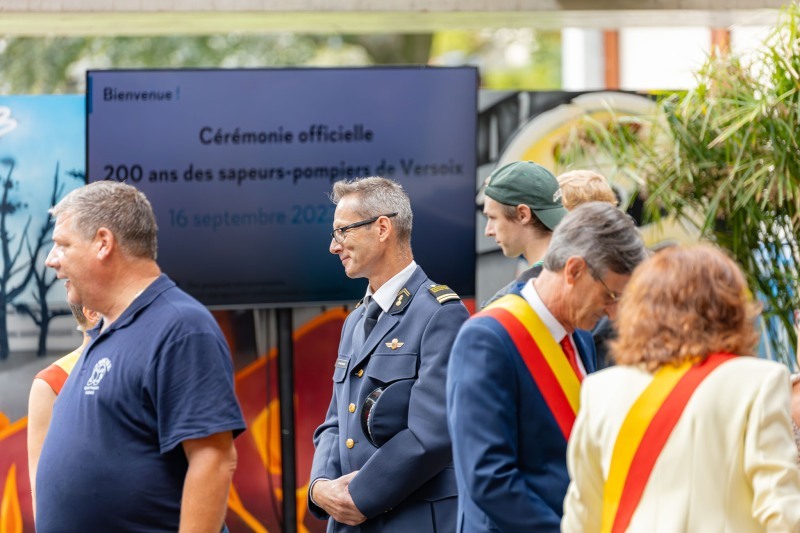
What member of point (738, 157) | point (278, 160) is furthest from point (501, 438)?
point (278, 160)

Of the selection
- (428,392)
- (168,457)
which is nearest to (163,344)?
(168,457)

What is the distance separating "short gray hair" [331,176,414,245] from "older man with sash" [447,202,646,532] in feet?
3.17

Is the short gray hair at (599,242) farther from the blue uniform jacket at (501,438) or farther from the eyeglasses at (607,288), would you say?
the blue uniform jacket at (501,438)

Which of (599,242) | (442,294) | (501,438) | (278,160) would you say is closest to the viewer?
(501,438)

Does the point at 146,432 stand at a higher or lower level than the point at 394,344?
lower

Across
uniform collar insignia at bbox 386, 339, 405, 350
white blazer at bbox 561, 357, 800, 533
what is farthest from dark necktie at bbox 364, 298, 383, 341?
white blazer at bbox 561, 357, 800, 533

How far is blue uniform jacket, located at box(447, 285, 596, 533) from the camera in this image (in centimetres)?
270

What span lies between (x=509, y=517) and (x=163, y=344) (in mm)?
919

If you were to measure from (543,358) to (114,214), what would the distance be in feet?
3.73

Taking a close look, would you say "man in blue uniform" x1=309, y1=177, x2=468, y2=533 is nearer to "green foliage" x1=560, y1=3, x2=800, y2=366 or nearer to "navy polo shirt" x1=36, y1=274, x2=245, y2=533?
"navy polo shirt" x1=36, y1=274, x2=245, y2=533

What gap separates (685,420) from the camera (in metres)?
2.34

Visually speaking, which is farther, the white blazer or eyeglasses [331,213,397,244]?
eyeglasses [331,213,397,244]

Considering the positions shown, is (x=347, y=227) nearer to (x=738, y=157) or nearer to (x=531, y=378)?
(x=531, y=378)

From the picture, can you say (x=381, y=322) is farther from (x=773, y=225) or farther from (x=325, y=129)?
(x=773, y=225)
